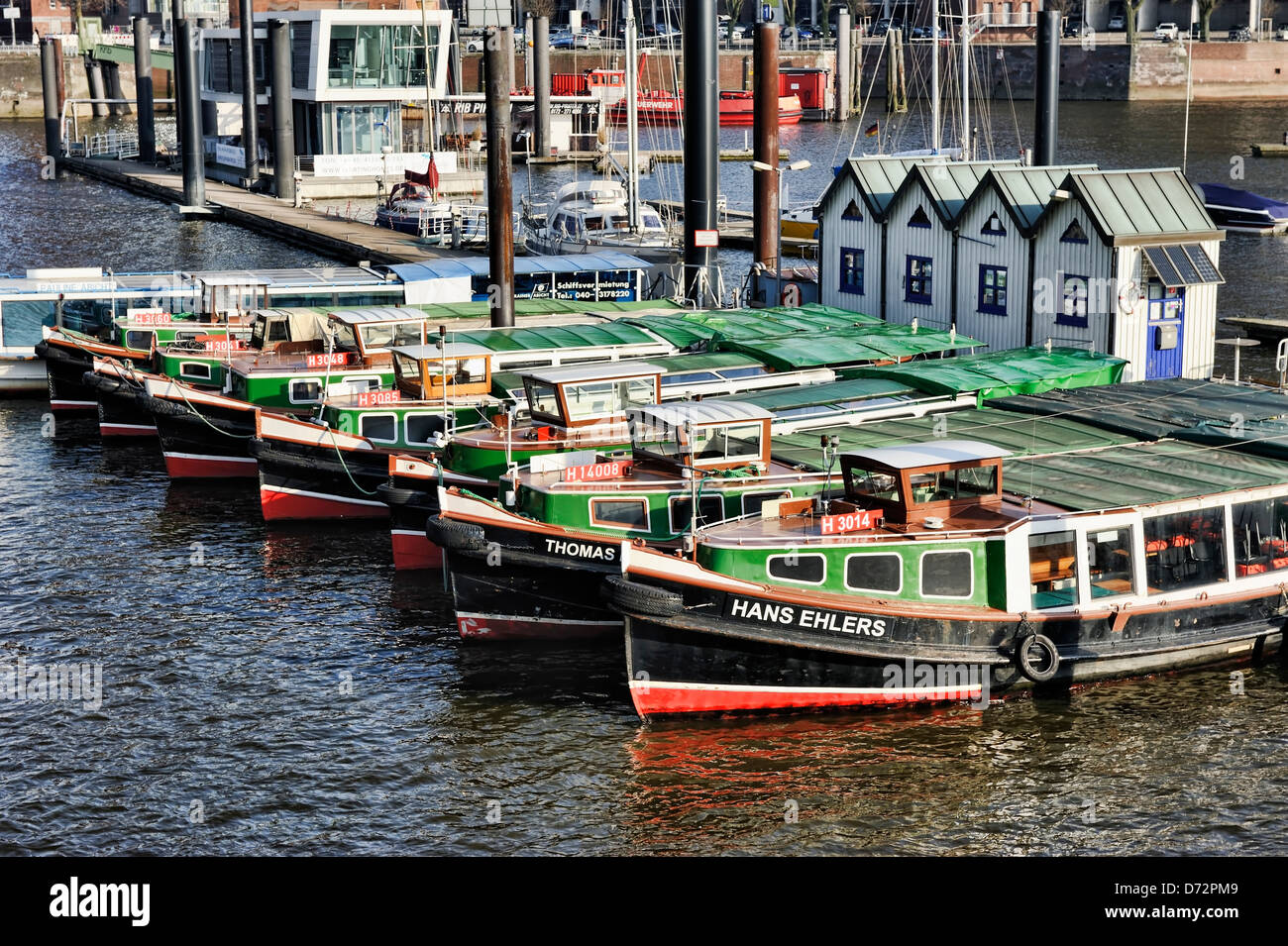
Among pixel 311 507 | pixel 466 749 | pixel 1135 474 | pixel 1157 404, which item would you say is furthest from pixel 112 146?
pixel 1135 474

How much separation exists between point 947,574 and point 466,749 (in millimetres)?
8893

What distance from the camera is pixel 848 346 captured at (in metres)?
44.4

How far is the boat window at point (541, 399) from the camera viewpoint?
36.6 meters

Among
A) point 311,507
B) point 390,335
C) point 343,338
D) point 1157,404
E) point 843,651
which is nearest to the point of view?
point 843,651

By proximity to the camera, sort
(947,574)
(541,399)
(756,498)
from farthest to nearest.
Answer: (541,399), (756,498), (947,574)

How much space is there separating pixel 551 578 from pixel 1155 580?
11247 millimetres

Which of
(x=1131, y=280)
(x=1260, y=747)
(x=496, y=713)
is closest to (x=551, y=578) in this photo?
(x=496, y=713)

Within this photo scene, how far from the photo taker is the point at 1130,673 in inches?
1201

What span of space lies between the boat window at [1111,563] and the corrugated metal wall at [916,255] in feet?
67.2

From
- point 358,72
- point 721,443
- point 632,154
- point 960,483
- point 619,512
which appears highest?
point 358,72

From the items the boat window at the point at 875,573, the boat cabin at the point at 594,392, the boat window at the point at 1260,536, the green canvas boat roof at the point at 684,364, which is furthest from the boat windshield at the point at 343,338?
the boat window at the point at 1260,536

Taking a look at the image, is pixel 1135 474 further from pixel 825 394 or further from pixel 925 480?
pixel 825 394
